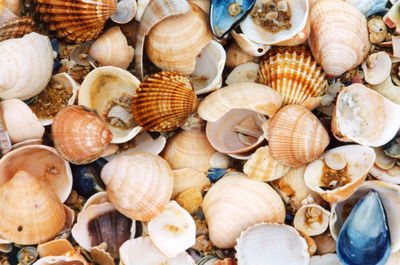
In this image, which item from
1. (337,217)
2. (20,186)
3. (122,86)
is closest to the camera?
(20,186)

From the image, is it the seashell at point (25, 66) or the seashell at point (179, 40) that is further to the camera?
the seashell at point (179, 40)

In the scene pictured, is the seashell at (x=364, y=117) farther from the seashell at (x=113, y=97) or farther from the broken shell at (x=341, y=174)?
the seashell at (x=113, y=97)

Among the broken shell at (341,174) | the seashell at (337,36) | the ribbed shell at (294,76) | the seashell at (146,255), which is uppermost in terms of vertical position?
the seashell at (337,36)

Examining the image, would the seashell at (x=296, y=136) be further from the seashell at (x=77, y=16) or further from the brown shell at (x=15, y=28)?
the brown shell at (x=15, y=28)

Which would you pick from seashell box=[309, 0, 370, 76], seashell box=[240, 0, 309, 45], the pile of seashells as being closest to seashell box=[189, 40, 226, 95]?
the pile of seashells

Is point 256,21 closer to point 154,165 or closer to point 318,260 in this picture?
point 154,165

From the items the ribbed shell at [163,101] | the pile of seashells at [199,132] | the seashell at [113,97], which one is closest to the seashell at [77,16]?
the pile of seashells at [199,132]

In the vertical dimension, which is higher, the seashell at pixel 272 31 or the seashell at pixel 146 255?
the seashell at pixel 272 31

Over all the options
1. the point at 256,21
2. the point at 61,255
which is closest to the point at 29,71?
the point at 61,255
